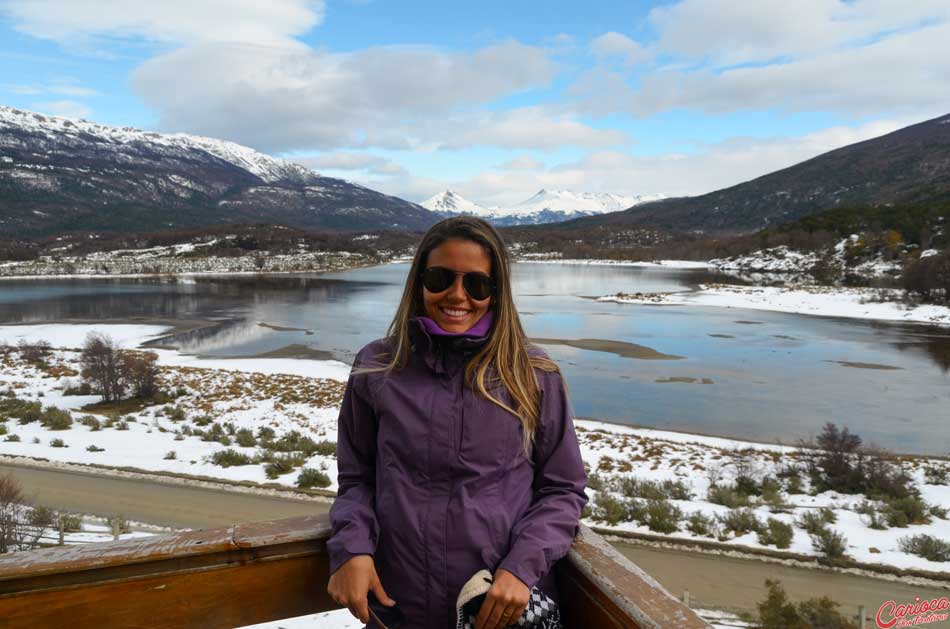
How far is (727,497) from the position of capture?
8.74m

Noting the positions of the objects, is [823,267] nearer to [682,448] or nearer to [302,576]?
[682,448]

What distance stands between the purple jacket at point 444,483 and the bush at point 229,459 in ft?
30.8

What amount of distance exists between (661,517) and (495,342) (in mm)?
6995

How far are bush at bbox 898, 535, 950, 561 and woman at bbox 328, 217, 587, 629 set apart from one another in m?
7.53

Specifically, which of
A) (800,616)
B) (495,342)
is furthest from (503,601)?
(800,616)

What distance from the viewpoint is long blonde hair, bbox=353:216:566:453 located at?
172 cm

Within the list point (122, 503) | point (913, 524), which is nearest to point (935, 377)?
point (913, 524)

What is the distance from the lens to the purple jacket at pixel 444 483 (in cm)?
156

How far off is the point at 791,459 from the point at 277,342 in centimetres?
2108

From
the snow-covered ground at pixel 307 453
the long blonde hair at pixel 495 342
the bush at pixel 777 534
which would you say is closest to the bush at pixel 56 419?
the snow-covered ground at pixel 307 453

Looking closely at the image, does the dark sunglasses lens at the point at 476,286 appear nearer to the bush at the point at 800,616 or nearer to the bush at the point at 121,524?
the bush at the point at 800,616

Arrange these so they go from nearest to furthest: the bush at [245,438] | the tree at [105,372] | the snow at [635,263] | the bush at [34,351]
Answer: the bush at [245,438]
the tree at [105,372]
the bush at [34,351]
the snow at [635,263]

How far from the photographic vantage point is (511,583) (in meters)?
1.45

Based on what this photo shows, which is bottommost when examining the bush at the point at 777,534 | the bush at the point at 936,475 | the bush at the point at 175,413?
the bush at the point at 175,413
